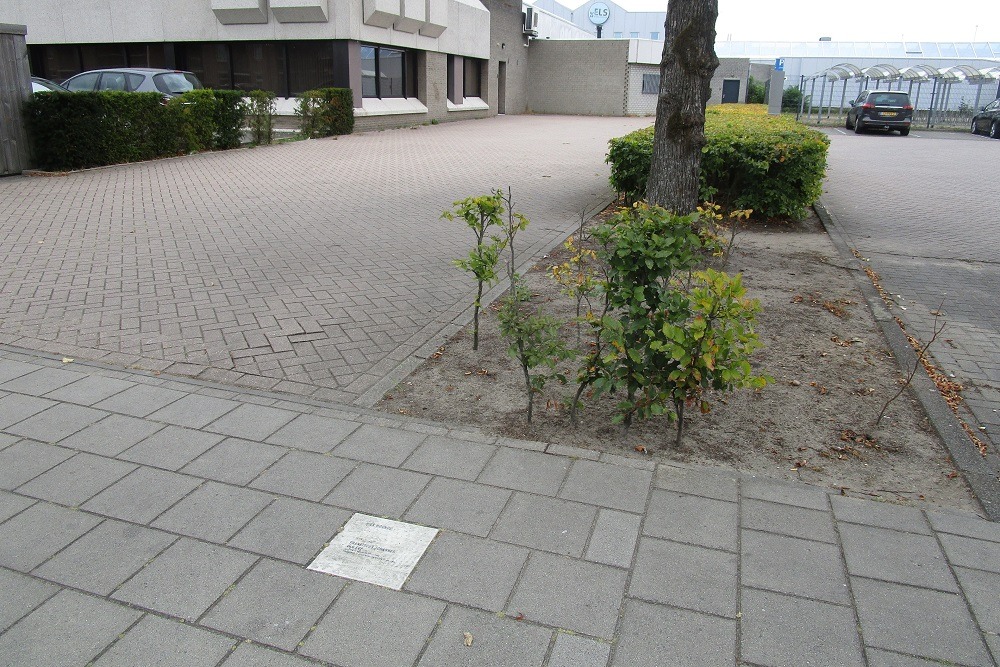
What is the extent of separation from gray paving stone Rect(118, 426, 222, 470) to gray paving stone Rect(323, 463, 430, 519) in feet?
2.74

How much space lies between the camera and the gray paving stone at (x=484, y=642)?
2459 millimetres

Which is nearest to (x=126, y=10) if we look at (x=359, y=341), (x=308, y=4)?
(x=308, y=4)

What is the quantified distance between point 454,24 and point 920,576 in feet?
93.3

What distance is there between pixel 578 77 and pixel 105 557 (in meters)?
39.3

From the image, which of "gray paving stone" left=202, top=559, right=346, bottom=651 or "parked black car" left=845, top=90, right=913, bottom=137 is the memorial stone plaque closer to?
"gray paving stone" left=202, top=559, right=346, bottom=651

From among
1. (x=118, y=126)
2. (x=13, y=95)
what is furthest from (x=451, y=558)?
(x=118, y=126)

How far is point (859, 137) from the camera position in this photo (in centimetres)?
2784

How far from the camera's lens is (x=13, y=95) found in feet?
40.6

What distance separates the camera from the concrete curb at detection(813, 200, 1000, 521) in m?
3.54

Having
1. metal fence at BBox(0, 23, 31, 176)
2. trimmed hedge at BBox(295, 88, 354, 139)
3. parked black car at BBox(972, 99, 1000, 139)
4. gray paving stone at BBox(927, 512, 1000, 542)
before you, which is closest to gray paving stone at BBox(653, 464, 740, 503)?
gray paving stone at BBox(927, 512, 1000, 542)

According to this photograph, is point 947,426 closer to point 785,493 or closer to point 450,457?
point 785,493

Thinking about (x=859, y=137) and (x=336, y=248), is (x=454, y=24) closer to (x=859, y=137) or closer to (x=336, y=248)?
(x=859, y=137)

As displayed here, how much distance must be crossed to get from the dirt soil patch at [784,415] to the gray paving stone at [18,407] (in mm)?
1909

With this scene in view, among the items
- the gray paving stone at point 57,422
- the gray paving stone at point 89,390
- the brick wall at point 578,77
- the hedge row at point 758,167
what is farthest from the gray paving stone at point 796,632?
the brick wall at point 578,77
